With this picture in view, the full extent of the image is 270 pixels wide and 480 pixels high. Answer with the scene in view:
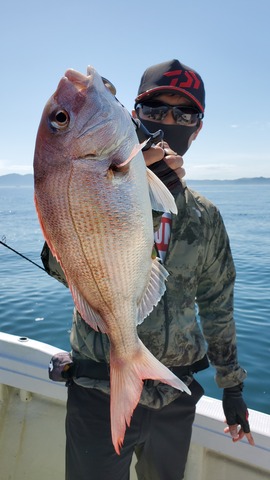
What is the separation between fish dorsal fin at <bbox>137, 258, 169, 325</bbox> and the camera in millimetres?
1556

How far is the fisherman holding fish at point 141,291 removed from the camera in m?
1.33

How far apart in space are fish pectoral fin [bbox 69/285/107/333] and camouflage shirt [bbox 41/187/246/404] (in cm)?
60

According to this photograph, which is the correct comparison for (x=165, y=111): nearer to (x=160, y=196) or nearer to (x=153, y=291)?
(x=160, y=196)

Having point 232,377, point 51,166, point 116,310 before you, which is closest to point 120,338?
point 116,310

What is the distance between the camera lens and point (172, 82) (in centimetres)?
226

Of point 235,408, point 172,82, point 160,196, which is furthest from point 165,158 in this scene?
point 235,408

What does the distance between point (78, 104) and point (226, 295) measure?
1.61 metres

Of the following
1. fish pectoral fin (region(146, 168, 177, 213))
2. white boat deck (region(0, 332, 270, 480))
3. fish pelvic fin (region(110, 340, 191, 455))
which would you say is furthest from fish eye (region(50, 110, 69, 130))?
white boat deck (region(0, 332, 270, 480))

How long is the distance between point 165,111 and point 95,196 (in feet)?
3.73

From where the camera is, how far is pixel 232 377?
2.46 meters

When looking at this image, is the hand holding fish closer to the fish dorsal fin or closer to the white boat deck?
the fish dorsal fin

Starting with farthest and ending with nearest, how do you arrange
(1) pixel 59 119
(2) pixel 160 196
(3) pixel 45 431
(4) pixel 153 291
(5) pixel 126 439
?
(3) pixel 45 431
(5) pixel 126 439
(4) pixel 153 291
(2) pixel 160 196
(1) pixel 59 119

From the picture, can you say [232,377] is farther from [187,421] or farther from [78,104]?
[78,104]

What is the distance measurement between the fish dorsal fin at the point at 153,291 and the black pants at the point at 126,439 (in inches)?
30.4
